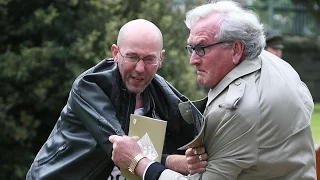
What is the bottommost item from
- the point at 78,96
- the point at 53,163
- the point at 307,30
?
the point at 307,30

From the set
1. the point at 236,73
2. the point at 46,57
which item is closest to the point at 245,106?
the point at 236,73

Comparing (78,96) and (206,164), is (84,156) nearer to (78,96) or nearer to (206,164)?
(78,96)

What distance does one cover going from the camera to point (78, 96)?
3.94 meters

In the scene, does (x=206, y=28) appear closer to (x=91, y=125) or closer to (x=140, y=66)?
(x=140, y=66)

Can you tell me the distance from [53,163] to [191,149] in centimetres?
92

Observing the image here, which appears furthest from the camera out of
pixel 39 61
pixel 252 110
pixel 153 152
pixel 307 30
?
pixel 307 30

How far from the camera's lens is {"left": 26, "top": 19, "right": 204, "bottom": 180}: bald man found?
388cm

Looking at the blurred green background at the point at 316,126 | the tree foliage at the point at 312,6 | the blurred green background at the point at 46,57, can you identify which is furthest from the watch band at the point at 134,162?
the tree foliage at the point at 312,6

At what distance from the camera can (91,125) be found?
386cm

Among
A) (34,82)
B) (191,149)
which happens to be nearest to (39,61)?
(34,82)

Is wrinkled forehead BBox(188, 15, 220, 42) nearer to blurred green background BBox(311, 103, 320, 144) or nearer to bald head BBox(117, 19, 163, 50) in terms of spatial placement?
bald head BBox(117, 19, 163, 50)

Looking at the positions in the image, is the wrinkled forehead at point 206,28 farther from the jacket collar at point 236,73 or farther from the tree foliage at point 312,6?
the tree foliage at point 312,6

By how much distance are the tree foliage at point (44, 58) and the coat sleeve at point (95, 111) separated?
117 inches

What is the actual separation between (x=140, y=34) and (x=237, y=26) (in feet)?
2.36
